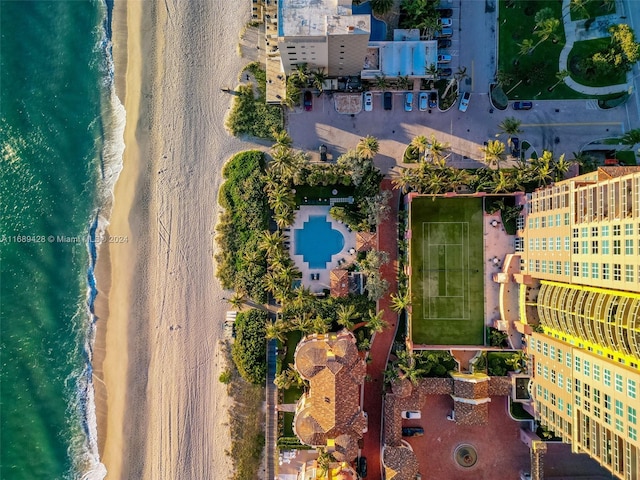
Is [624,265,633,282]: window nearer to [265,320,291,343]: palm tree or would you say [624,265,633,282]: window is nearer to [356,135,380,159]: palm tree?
[356,135,380,159]: palm tree

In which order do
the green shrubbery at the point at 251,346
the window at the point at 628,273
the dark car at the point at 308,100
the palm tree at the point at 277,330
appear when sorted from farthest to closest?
the dark car at the point at 308,100 → the green shrubbery at the point at 251,346 → the palm tree at the point at 277,330 → the window at the point at 628,273

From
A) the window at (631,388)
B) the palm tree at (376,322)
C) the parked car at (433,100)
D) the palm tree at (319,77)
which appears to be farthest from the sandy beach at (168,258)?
the window at (631,388)

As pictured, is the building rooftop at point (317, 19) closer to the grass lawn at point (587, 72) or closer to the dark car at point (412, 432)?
the grass lawn at point (587, 72)

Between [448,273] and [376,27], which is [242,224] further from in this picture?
[376,27]

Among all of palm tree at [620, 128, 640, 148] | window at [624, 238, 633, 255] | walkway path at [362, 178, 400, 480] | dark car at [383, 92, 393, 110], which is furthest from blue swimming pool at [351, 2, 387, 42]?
window at [624, 238, 633, 255]

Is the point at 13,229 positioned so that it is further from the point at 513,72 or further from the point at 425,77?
the point at 513,72
